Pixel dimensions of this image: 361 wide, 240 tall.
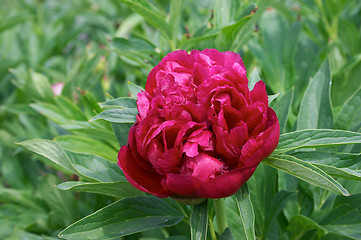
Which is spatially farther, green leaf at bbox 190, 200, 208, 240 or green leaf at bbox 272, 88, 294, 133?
green leaf at bbox 272, 88, 294, 133

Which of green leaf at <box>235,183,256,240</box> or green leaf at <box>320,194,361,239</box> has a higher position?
green leaf at <box>235,183,256,240</box>

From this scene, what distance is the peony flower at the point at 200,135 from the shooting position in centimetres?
62

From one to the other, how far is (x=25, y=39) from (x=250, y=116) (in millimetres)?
1762

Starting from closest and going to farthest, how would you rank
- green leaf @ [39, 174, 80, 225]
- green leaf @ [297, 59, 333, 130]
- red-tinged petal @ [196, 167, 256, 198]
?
red-tinged petal @ [196, 167, 256, 198]
green leaf @ [297, 59, 333, 130]
green leaf @ [39, 174, 80, 225]

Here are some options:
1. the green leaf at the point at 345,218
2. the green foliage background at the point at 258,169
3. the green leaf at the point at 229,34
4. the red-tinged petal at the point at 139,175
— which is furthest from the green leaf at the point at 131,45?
the green leaf at the point at 345,218

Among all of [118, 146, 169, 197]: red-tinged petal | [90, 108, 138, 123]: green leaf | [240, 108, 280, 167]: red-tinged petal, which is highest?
[90, 108, 138, 123]: green leaf

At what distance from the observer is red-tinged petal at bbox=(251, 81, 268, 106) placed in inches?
25.8

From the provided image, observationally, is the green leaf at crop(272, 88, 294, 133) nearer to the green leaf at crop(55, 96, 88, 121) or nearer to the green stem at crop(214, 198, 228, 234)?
the green stem at crop(214, 198, 228, 234)

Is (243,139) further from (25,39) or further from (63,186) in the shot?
(25,39)

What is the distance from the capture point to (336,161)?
0.73 meters

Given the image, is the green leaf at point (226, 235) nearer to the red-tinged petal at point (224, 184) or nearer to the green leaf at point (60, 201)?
the red-tinged petal at point (224, 184)

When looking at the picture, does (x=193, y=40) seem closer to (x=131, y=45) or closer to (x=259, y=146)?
(x=131, y=45)

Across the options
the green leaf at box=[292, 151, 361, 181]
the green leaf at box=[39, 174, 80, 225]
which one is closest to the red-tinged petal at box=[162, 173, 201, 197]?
the green leaf at box=[292, 151, 361, 181]

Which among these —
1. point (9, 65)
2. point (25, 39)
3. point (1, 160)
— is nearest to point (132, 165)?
point (1, 160)
